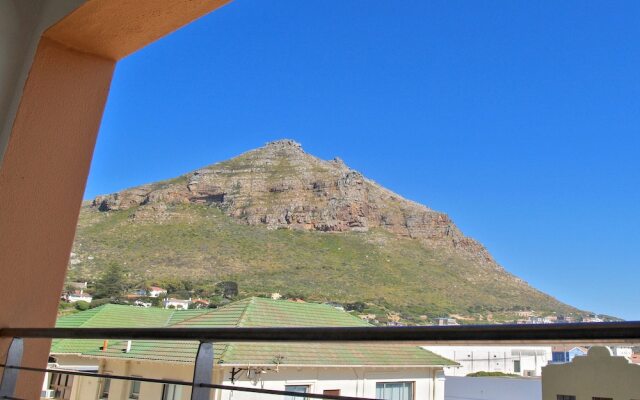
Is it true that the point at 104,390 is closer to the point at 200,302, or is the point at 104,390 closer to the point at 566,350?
the point at 200,302

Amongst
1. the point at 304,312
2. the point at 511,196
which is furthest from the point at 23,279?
the point at 511,196

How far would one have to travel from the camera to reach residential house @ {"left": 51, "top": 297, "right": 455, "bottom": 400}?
7.80 metres

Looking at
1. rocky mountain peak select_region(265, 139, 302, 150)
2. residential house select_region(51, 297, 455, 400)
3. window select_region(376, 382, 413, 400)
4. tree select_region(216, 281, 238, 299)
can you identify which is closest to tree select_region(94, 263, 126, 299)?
tree select_region(216, 281, 238, 299)

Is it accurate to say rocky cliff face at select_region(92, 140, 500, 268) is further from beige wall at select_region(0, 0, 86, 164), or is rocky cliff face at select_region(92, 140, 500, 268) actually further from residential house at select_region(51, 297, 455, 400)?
beige wall at select_region(0, 0, 86, 164)

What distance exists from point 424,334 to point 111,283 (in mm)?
18739

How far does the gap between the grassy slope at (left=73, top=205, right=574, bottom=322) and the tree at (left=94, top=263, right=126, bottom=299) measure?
567mm

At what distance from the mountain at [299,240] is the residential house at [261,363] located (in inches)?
324

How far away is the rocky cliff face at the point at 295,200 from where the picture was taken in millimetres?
29406

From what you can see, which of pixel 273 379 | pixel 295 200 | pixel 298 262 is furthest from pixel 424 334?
pixel 295 200

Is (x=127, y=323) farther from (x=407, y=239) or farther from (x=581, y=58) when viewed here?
(x=581, y=58)

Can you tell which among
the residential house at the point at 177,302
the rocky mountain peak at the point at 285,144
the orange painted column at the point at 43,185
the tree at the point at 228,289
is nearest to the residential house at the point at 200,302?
the residential house at the point at 177,302

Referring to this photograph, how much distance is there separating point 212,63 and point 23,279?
153 feet

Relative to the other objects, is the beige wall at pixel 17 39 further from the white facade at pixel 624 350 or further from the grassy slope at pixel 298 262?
the grassy slope at pixel 298 262

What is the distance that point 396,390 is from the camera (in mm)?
9438
